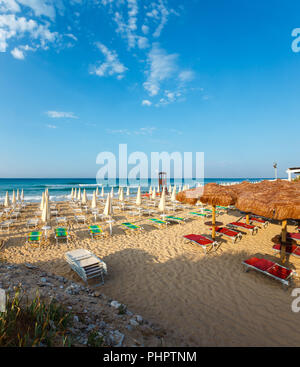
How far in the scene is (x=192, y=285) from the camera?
443 cm

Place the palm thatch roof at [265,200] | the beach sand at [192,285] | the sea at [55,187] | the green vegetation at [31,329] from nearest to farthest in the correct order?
the green vegetation at [31,329]
the beach sand at [192,285]
the palm thatch roof at [265,200]
the sea at [55,187]

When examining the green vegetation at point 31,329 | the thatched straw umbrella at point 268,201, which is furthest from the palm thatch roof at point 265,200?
the green vegetation at point 31,329

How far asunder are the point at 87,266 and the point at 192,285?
9.26 feet

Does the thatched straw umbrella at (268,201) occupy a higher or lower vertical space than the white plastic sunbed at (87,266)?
higher

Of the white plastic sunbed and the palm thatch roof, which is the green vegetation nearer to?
the white plastic sunbed

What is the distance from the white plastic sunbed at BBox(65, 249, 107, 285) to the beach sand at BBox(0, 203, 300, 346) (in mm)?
256

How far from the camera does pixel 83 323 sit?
101 inches

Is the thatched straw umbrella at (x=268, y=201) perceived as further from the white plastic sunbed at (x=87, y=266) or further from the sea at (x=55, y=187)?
the sea at (x=55, y=187)

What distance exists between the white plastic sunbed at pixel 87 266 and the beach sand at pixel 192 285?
26cm

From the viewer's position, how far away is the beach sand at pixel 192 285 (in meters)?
3.10

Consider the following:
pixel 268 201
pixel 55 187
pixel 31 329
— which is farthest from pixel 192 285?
pixel 55 187

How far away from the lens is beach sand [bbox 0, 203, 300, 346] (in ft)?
10.2
